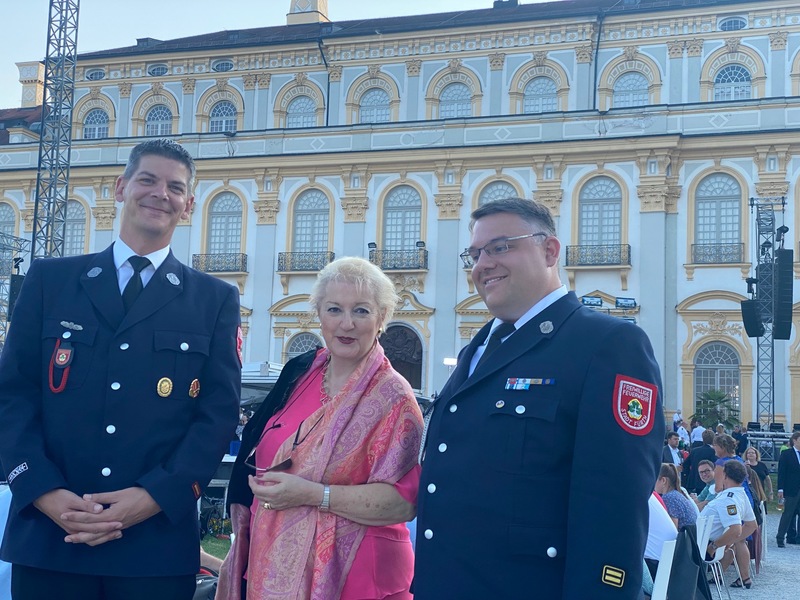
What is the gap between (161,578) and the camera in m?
3.36

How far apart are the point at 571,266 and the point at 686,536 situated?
23091 millimetres

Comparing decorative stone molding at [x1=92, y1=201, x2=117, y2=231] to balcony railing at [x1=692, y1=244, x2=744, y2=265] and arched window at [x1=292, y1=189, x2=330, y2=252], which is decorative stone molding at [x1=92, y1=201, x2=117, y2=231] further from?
balcony railing at [x1=692, y1=244, x2=744, y2=265]

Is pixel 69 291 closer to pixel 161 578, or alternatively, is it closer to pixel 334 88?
pixel 161 578

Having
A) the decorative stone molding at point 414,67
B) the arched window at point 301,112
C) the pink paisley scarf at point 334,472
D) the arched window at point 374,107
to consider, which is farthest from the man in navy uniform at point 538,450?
the arched window at point 301,112

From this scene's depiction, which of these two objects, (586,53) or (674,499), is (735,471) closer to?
(674,499)

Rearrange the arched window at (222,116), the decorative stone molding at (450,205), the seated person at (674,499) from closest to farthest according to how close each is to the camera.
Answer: the seated person at (674,499) → the decorative stone molding at (450,205) → the arched window at (222,116)

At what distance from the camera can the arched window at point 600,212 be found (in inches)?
1107

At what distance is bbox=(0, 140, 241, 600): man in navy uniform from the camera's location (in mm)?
3289

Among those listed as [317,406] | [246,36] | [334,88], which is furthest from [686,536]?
[246,36]

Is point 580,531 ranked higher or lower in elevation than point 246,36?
lower

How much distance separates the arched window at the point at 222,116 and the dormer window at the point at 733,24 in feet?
59.7

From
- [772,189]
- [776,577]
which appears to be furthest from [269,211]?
[776,577]

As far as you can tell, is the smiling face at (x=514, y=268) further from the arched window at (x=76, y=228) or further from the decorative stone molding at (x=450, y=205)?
the arched window at (x=76, y=228)

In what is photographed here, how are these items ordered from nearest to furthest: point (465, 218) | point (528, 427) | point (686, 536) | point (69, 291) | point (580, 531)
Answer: point (580, 531), point (528, 427), point (69, 291), point (686, 536), point (465, 218)
